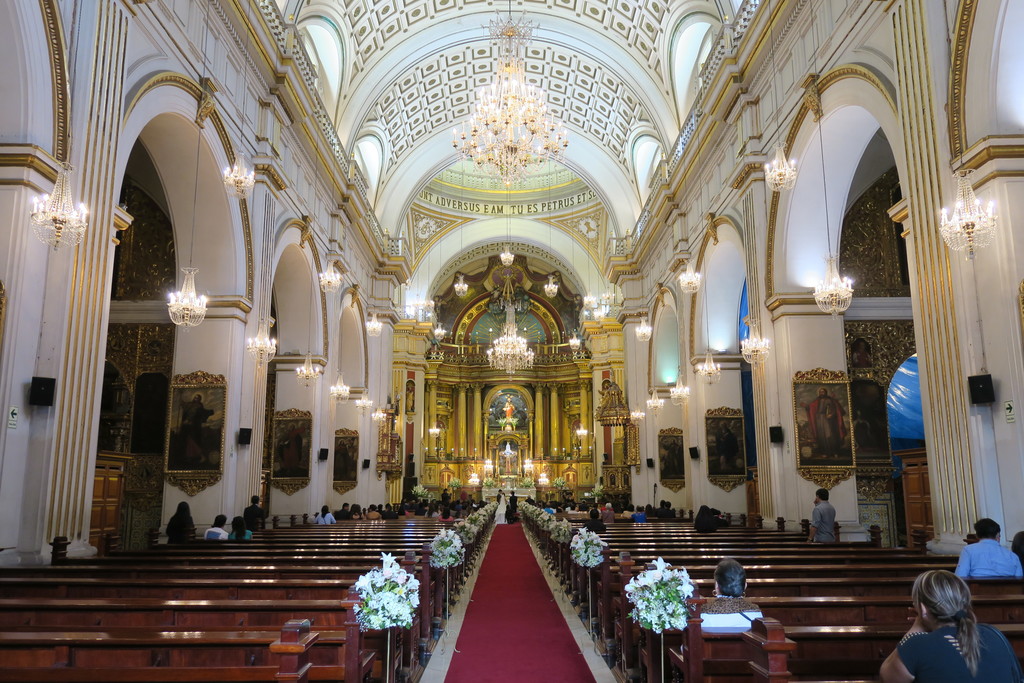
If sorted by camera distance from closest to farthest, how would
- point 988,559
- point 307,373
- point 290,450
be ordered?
point 988,559 < point 307,373 < point 290,450

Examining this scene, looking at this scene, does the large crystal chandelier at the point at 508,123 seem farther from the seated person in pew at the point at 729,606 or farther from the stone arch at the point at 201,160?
the seated person in pew at the point at 729,606

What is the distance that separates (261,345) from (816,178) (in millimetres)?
8276

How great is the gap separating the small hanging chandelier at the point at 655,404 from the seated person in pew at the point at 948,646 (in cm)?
1606

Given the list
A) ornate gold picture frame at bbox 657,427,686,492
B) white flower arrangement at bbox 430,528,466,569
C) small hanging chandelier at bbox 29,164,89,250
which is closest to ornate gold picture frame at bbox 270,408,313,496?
white flower arrangement at bbox 430,528,466,569

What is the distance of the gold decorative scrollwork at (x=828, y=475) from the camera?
10.3 meters

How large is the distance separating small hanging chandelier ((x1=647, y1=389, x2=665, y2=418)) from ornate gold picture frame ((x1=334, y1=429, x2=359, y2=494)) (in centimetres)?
747

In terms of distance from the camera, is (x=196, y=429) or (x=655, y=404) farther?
(x=655, y=404)

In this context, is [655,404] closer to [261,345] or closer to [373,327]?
[373,327]

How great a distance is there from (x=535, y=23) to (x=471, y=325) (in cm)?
2029

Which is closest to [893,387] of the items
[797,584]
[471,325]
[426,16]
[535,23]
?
[797,584]

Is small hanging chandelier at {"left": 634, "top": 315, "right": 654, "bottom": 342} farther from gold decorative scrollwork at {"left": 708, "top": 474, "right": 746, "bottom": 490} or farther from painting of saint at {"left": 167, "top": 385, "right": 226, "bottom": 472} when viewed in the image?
painting of saint at {"left": 167, "top": 385, "right": 226, "bottom": 472}

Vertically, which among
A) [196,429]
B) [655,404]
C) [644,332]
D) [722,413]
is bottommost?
[196,429]

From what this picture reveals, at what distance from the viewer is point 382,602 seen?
399cm

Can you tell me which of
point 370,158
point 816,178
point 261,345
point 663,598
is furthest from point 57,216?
point 370,158
